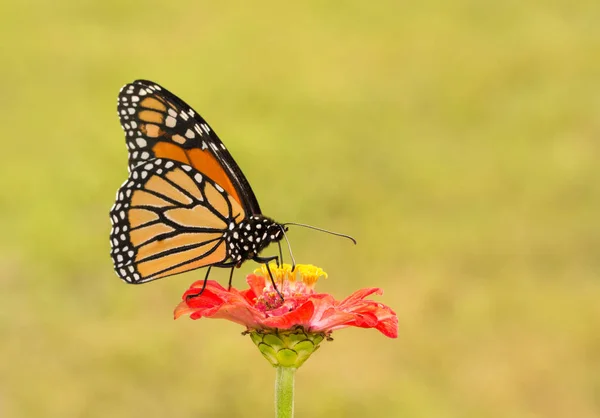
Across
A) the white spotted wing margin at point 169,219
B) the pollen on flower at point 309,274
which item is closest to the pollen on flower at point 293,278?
the pollen on flower at point 309,274

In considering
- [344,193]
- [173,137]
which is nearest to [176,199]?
[173,137]

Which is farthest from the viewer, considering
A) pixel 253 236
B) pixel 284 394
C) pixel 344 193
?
pixel 344 193

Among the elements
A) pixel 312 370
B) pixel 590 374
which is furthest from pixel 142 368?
pixel 590 374

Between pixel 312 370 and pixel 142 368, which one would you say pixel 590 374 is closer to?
pixel 312 370

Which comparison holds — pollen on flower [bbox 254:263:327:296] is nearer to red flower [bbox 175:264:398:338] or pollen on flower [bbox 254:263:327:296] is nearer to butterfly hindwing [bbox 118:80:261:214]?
red flower [bbox 175:264:398:338]

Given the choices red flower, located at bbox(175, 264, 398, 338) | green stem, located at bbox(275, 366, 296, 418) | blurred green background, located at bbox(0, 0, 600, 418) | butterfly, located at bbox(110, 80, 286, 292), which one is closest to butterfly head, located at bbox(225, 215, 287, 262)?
butterfly, located at bbox(110, 80, 286, 292)

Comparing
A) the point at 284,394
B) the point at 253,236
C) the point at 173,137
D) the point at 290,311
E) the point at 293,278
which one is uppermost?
the point at 173,137

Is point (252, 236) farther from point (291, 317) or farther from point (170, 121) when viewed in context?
point (291, 317)
